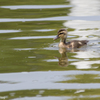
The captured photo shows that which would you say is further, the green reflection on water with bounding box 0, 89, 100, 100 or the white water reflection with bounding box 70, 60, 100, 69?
the white water reflection with bounding box 70, 60, 100, 69

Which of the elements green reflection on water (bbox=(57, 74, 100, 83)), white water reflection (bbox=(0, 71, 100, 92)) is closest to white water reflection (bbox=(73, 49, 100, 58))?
white water reflection (bbox=(0, 71, 100, 92))

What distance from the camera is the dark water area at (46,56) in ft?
21.9

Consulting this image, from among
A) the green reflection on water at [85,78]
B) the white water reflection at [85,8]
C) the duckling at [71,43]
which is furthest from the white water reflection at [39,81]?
the white water reflection at [85,8]

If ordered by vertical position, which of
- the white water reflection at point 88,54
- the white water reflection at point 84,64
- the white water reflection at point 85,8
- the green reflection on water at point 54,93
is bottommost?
the green reflection on water at point 54,93

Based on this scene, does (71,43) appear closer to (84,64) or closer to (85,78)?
(84,64)

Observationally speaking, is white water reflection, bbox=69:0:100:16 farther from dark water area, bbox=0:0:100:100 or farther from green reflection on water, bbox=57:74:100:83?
green reflection on water, bbox=57:74:100:83

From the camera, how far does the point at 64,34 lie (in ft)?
36.8

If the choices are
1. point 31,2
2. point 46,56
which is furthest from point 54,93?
point 31,2

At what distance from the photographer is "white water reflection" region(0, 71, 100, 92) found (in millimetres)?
6832

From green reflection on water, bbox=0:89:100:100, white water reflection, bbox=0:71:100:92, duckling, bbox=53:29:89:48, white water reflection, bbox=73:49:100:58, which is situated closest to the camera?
green reflection on water, bbox=0:89:100:100

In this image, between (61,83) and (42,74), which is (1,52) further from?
(61,83)

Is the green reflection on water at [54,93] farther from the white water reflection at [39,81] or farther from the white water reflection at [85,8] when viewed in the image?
the white water reflection at [85,8]

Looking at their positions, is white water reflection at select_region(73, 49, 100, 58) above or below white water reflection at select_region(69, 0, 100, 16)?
below

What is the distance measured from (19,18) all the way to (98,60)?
744cm
